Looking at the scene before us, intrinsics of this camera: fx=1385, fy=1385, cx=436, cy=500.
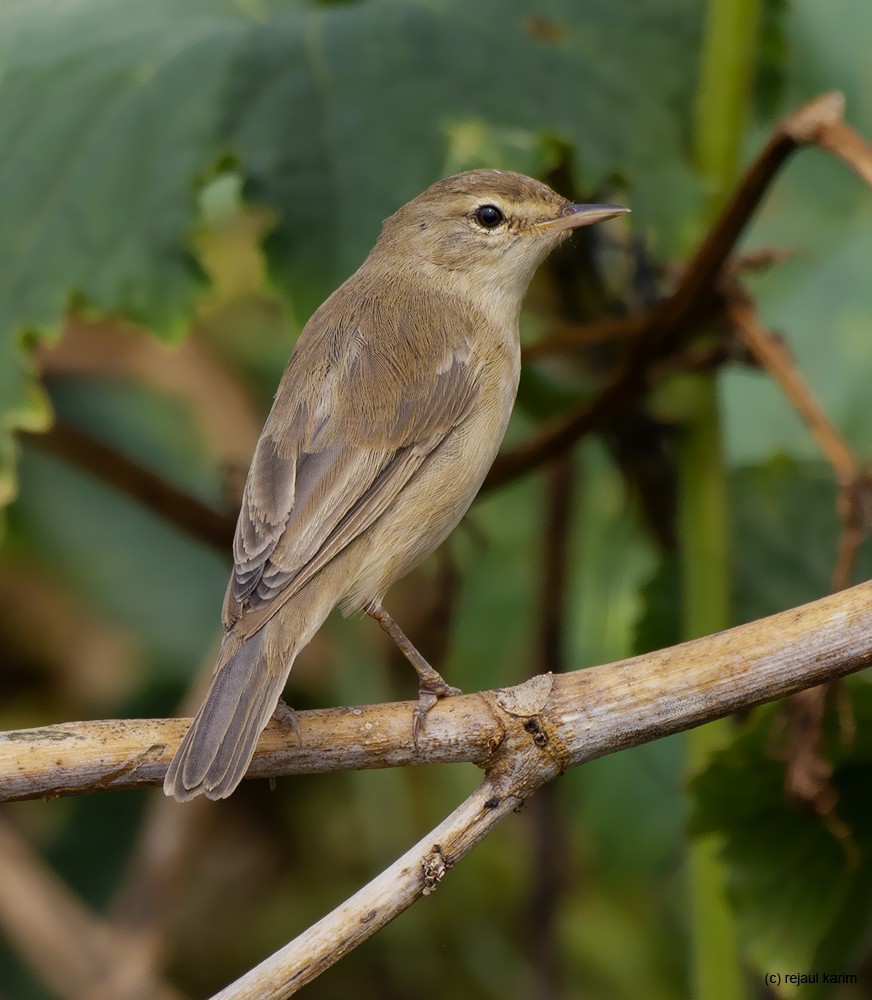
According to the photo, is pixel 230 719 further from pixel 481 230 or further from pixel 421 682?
pixel 481 230

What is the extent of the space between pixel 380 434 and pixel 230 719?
2.65ft

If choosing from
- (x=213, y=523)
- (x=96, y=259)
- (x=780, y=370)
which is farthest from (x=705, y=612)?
(x=96, y=259)

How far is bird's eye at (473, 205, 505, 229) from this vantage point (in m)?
3.50

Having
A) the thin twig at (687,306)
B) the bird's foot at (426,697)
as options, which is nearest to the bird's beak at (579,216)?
the thin twig at (687,306)

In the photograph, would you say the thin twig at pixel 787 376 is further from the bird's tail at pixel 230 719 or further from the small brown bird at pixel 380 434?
the bird's tail at pixel 230 719

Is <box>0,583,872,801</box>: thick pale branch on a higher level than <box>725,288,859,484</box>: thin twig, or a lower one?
higher

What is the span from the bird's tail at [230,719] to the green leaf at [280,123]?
2.22 feet

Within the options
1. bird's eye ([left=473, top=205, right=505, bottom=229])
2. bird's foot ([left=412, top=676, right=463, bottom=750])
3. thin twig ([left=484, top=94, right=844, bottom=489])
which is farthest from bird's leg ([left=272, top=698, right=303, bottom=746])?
bird's eye ([left=473, top=205, right=505, bottom=229])

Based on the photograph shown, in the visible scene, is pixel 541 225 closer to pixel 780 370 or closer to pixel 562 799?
pixel 780 370

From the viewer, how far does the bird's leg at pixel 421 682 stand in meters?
2.37

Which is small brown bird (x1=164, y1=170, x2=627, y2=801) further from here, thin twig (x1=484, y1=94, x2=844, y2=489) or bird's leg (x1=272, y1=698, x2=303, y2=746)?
thin twig (x1=484, y1=94, x2=844, y2=489)

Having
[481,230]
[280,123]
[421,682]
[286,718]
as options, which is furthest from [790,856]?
[280,123]

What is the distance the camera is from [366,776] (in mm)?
4371

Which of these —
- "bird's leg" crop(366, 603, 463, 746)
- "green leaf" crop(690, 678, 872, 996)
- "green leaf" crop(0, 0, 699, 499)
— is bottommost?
"green leaf" crop(690, 678, 872, 996)
